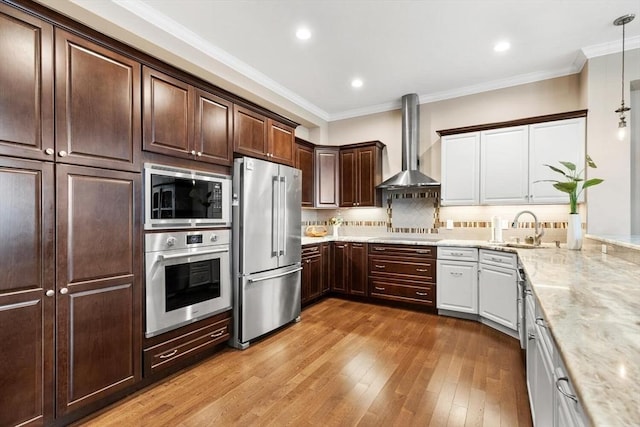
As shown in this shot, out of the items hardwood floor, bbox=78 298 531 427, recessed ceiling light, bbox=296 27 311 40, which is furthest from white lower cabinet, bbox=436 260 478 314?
recessed ceiling light, bbox=296 27 311 40

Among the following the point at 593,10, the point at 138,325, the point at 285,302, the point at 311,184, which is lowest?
the point at 285,302

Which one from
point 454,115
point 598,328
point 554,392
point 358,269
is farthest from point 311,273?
point 598,328

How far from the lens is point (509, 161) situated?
366cm

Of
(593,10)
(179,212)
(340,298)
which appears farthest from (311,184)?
(593,10)

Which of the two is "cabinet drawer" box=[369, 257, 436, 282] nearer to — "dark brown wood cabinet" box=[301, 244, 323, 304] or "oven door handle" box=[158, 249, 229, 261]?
"dark brown wood cabinet" box=[301, 244, 323, 304]

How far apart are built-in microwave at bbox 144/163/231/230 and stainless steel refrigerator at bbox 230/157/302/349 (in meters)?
0.16

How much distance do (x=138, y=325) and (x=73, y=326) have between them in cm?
38

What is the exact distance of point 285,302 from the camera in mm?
3355

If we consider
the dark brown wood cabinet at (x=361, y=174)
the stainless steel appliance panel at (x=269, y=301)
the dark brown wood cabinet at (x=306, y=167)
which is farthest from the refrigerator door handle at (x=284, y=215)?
the dark brown wood cabinet at (x=361, y=174)

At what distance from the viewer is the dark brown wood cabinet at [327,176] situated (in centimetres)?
490

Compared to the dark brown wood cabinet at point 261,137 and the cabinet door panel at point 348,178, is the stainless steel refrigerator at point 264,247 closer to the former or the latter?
the dark brown wood cabinet at point 261,137

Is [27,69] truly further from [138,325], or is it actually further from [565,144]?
[565,144]

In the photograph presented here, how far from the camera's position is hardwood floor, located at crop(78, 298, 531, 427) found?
191 cm

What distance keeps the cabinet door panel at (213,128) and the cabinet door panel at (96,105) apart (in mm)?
504
